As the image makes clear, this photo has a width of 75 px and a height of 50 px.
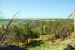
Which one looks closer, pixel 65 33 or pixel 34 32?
pixel 65 33

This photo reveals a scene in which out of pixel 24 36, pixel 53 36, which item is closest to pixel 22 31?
pixel 24 36

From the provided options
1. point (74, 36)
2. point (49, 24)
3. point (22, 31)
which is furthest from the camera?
point (49, 24)

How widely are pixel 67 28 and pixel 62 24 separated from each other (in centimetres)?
151

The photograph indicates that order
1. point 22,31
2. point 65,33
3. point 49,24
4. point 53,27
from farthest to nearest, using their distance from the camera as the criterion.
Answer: point 49,24 < point 53,27 < point 65,33 < point 22,31

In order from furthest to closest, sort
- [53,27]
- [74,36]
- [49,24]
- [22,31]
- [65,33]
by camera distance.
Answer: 1. [49,24]
2. [53,27]
3. [65,33]
4. [22,31]
5. [74,36]

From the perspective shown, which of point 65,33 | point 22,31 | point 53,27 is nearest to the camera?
point 22,31

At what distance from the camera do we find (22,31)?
25.1 metres

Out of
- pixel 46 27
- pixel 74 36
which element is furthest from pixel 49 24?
pixel 74 36

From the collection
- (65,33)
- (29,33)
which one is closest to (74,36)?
(65,33)

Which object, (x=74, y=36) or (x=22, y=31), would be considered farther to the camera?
(x=22, y=31)

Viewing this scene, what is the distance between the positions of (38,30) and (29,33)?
5.19m

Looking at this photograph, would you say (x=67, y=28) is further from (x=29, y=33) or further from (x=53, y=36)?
(x=29, y=33)

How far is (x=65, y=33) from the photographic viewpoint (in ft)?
88.7

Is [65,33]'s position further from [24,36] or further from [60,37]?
[24,36]
